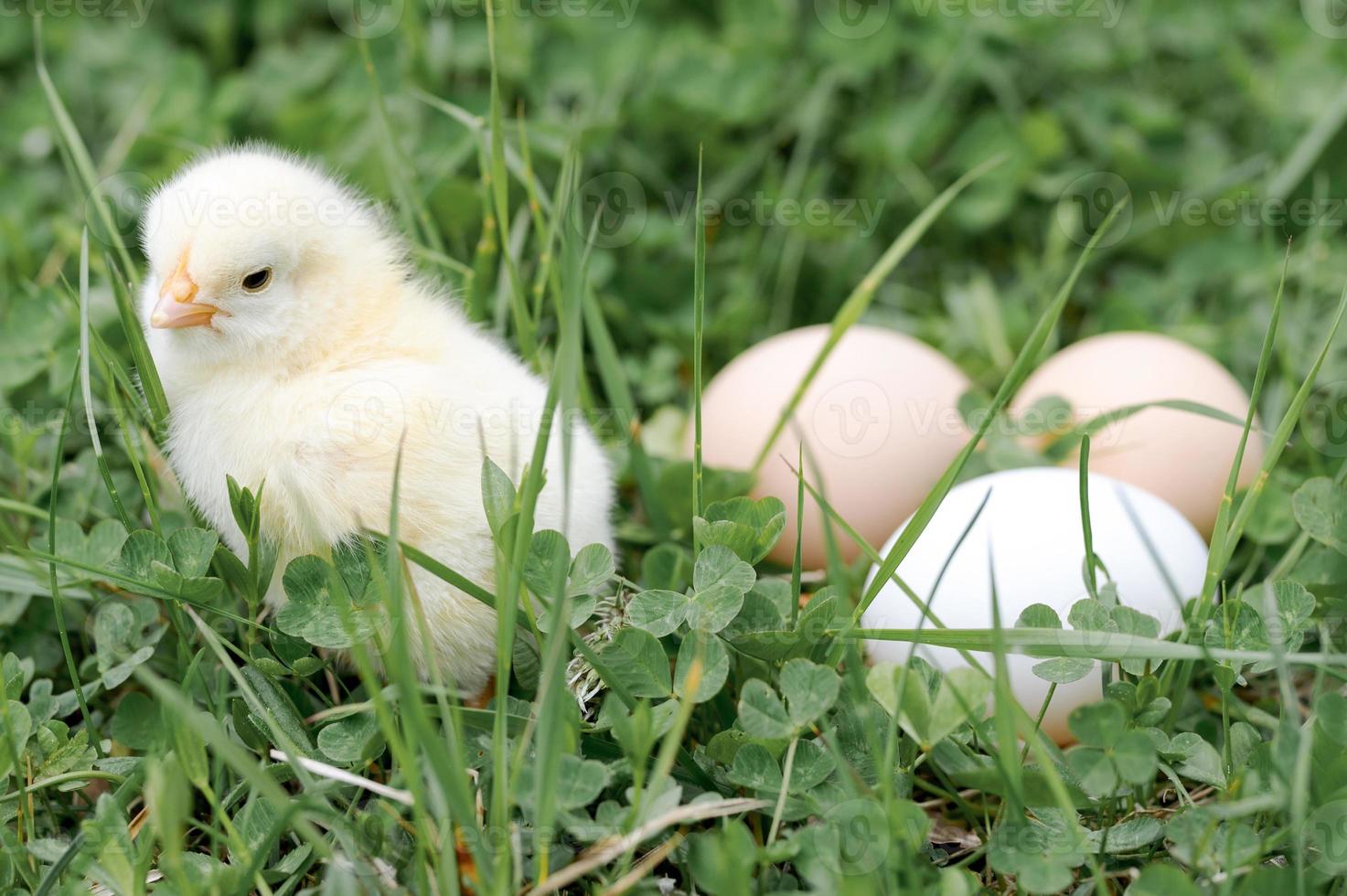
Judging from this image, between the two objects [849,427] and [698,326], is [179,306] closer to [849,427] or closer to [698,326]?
[698,326]

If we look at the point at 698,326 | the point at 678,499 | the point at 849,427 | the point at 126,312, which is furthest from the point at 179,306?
the point at 849,427

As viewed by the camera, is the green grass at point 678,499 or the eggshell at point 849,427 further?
the eggshell at point 849,427

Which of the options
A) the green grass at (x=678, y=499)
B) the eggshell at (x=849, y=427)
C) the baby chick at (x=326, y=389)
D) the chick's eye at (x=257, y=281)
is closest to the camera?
the green grass at (x=678, y=499)

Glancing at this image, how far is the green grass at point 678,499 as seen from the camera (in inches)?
45.4

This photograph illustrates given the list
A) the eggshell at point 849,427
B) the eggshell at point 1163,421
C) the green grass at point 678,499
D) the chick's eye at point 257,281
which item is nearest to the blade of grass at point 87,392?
the green grass at point 678,499

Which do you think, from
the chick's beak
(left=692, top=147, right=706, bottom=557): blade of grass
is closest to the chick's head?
the chick's beak

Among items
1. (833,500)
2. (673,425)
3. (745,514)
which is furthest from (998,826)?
(673,425)

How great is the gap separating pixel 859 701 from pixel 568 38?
201 centimetres

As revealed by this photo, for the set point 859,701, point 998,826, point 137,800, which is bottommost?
point 137,800

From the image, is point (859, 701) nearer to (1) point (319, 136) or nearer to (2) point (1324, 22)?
(1) point (319, 136)

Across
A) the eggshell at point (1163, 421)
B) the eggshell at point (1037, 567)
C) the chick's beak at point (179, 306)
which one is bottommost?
the eggshell at point (1037, 567)

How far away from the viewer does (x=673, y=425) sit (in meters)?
2.10

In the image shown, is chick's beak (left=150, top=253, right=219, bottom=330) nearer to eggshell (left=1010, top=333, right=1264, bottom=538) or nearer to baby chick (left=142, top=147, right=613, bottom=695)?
baby chick (left=142, top=147, right=613, bottom=695)

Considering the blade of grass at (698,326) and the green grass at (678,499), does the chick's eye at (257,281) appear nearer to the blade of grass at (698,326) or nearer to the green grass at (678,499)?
the green grass at (678,499)
